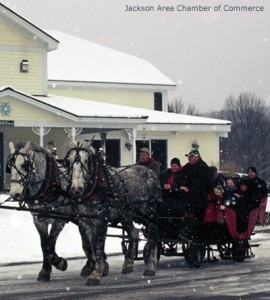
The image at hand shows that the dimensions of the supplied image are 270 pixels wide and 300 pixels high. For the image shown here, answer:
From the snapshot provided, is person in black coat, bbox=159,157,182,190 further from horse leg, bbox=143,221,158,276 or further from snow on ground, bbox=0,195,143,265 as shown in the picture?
snow on ground, bbox=0,195,143,265

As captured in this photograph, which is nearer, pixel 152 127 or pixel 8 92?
pixel 8 92

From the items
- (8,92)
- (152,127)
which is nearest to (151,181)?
(8,92)

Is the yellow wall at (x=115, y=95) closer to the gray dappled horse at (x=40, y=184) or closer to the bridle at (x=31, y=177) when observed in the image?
the gray dappled horse at (x=40, y=184)

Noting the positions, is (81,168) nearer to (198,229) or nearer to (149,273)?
(149,273)

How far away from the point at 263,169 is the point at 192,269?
6436 centimetres

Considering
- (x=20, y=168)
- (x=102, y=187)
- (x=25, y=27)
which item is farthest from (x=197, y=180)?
(x=25, y=27)

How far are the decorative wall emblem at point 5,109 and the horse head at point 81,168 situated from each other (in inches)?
724

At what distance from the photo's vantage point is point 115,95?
148 ft

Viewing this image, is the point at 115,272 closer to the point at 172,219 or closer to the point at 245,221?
the point at 172,219

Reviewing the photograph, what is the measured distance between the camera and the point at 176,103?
3878 inches

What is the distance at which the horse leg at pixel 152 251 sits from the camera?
1419 centimetres

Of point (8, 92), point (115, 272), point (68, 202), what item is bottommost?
point (115, 272)

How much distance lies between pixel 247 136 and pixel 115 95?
134 ft

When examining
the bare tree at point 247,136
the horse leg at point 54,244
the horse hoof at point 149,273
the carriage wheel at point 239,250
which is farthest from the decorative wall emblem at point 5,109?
the bare tree at point 247,136
